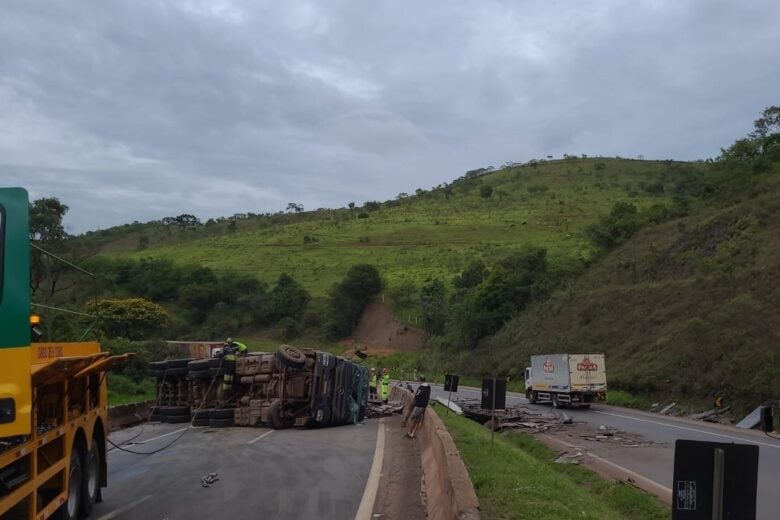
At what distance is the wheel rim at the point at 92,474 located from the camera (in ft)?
31.4

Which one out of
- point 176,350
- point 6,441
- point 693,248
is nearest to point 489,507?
point 6,441

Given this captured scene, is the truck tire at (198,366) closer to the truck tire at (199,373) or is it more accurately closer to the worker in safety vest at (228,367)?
the truck tire at (199,373)

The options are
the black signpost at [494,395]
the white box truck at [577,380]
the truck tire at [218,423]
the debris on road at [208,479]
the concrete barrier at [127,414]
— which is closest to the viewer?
the debris on road at [208,479]

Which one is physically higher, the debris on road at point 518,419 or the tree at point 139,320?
the tree at point 139,320

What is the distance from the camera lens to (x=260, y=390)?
21.3 m

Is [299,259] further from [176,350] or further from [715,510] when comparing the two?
[715,510]

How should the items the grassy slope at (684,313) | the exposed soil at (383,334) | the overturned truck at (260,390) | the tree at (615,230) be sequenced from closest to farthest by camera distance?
the overturned truck at (260,390) < the grassy slope at (684,313) < the tree at (615,230) < the exposed soil at (383,334)

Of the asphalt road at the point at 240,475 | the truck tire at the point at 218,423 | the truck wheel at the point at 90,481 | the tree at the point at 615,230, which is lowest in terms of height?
the truck tire at the point at 218,423

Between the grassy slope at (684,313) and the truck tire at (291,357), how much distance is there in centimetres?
1780

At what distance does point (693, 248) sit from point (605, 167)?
295 ft

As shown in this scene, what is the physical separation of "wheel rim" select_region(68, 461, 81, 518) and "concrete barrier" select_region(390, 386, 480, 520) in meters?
4.26

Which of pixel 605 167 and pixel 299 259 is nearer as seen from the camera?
pixel 299 259

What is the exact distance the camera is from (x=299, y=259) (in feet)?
321

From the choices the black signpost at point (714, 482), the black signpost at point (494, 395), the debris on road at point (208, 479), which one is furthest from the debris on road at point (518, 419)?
the black signpost at point (714, 482)
